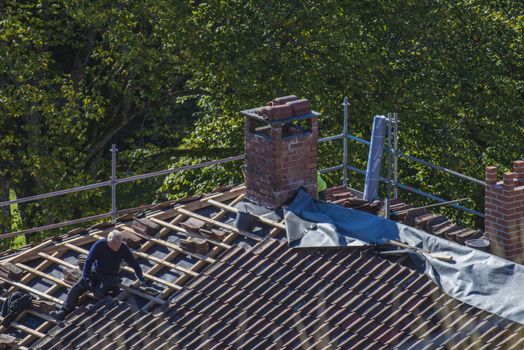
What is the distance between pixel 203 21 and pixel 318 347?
1618cm

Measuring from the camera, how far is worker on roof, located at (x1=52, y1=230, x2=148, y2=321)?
17.2m

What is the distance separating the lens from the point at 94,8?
29766 millimetres

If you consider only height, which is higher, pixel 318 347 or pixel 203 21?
pixel 203 21

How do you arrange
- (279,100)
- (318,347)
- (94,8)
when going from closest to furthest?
(318,347) → (279,100) → (94,8)

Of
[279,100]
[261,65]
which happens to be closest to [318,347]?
[279,100]

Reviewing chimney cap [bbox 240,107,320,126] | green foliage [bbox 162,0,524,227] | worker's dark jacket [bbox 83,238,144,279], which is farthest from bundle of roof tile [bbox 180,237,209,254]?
green foliage [bbox 162,0,524,227]

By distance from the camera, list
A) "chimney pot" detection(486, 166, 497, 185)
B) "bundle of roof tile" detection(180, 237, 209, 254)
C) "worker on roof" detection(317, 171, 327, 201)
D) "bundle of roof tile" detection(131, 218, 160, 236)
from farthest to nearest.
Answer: "worker on roof" detection(317, 171, 327, 201)
"bundle of roof tile" detection(131, 218, 160, 236)
"bundle of roof tile" detection(180, 237, 209, 254)
"chimney pot" detection(486, 166, 497, 185)

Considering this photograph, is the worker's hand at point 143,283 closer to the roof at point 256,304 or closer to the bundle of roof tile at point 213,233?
the roof at point 256,304

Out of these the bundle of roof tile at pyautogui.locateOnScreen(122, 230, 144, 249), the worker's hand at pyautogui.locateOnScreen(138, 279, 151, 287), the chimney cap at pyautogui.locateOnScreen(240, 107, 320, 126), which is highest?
the chimney cap at pyautogui.locateOnScreen(240, 107, 320, 126)

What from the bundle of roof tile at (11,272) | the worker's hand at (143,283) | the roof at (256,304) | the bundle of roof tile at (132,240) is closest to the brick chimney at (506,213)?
the roof at (256,304)

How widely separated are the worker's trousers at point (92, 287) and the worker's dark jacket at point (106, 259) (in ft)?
0.25

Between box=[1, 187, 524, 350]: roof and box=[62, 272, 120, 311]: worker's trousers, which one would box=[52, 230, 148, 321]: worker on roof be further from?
box=[1, 187, 524, 350]: roof

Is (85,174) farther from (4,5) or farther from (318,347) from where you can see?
(318,347)

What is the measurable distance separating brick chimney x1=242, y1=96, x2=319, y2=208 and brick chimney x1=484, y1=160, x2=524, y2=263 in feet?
10.3
